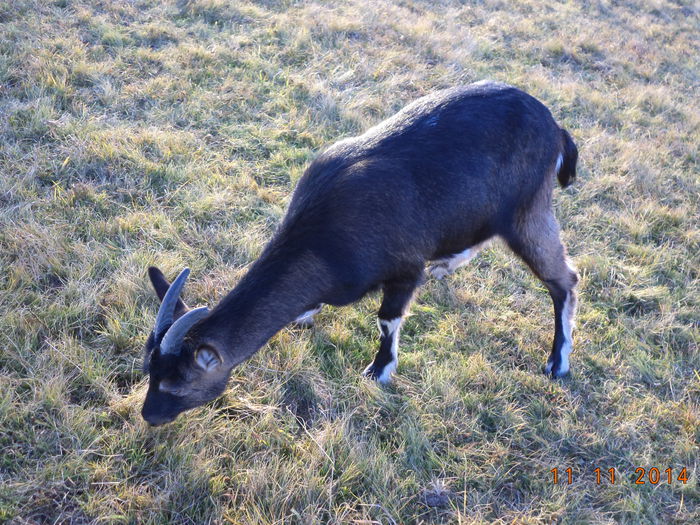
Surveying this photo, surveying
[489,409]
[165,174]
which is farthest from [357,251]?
[165,174]

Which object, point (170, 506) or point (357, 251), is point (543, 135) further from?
point (170, 506)

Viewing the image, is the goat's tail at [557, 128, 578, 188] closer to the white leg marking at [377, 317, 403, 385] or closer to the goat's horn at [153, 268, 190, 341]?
the white leg marking at [377, 317, 403, 385]

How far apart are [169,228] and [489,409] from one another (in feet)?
10.3

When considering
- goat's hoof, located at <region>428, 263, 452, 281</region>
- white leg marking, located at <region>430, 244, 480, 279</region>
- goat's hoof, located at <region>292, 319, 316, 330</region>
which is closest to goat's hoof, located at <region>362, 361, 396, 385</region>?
goat's hoof, located at <region>292, 319, 316, 330</region>

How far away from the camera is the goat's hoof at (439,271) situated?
493cm

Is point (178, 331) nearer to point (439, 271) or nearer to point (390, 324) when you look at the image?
point (390, 324)

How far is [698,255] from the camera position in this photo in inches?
217

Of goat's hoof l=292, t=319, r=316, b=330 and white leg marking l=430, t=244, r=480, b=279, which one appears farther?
white leg marking l=430, t=244, r=480, b=279

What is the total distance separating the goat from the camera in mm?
3289

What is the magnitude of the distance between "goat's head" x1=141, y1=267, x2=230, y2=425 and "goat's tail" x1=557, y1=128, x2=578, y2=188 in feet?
10.0
